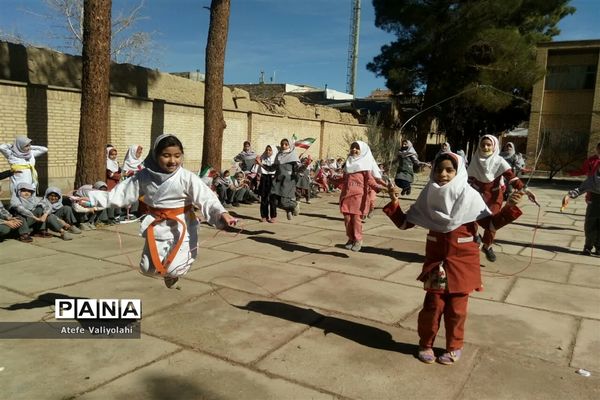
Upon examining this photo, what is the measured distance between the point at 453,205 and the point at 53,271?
4.84 m

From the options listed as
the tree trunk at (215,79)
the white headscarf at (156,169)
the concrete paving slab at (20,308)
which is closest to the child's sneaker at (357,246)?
the white headscarf at (156,169)

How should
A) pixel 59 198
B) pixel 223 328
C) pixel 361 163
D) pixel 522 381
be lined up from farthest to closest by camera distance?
pixel 59 198
pixel 361 163
pixel 223 328
pixel 522 381

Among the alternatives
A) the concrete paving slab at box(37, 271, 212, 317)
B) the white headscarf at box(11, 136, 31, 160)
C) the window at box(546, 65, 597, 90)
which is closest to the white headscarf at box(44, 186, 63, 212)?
the white headscarf at box(11, 136, 31, 160)

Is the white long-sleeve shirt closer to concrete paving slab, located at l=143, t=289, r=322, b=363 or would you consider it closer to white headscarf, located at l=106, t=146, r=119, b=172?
concrete paving slab, located at l=143, t=289, r=322, b=363

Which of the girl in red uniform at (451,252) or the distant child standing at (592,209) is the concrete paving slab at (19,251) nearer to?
the girl in red uniform at (451,252)

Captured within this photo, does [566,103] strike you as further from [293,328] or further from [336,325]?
[293,328]

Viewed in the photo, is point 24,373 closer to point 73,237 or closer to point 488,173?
point 73,237

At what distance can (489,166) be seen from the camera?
7129 millimetres

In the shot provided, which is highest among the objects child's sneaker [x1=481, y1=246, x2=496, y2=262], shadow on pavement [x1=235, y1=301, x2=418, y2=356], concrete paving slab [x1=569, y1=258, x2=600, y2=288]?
child's sneaker [x1=481, y1=246, x2=496, y2=262]

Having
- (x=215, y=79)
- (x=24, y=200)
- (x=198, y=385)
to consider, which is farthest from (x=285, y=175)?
(x=198, y=385)

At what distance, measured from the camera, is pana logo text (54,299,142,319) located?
4.41 metres

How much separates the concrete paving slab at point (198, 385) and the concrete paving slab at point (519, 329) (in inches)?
63.2

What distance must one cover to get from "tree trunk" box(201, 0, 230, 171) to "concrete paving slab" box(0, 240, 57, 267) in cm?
672

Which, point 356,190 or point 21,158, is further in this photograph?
point 21,158
